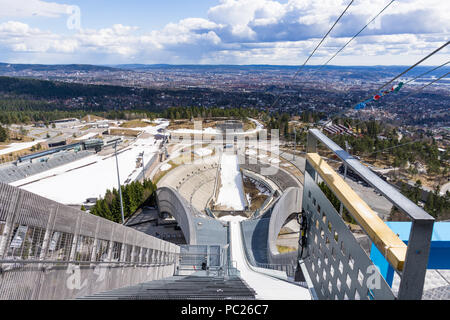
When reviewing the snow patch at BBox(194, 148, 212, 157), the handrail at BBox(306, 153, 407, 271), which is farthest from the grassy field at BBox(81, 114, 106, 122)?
the handrail at BBox(306, 153, 407, 271)

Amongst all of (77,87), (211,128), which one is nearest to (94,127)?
(211,128)

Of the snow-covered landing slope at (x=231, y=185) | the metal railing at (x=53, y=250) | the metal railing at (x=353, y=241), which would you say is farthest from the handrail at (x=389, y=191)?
the snow-covered landing slope at (x=231, y=185)

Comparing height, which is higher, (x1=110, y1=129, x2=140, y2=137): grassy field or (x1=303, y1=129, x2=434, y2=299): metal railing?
(x1=303, y1=129, x2=434, y2=299): metal railing

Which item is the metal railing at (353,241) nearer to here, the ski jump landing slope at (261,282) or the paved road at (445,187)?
the ski jump landing slope at (261,282)

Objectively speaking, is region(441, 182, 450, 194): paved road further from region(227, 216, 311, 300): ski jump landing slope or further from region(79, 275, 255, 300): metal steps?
region(79, 275, 255, 300): metal steps

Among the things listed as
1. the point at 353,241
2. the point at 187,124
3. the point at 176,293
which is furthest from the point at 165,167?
the point at 353,241
